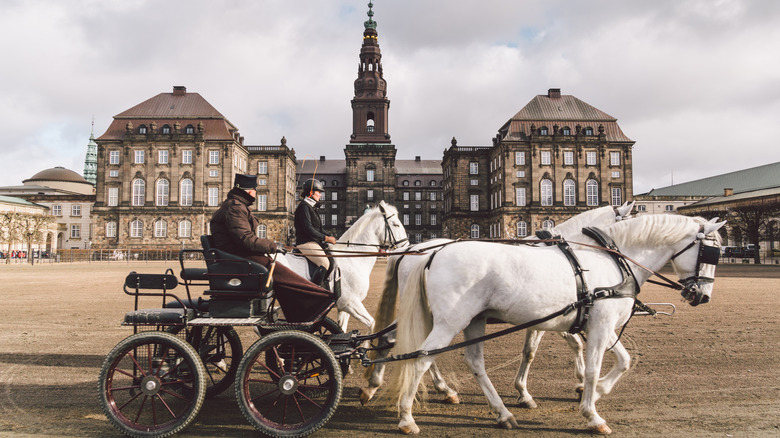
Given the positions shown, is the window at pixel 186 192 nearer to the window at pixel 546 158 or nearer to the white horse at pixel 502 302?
the window at pixel 546 158

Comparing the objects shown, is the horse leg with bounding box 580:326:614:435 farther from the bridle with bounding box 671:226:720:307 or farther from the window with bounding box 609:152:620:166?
the window with bounding box 609:152:620:166

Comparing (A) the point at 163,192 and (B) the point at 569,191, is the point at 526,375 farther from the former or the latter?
(A) the point at 163,192

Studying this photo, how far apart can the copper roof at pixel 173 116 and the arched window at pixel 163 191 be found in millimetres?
7140

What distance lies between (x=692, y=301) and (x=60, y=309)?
47.2 ft

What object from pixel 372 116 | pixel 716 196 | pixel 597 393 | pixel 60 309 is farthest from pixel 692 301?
pixel 716 196

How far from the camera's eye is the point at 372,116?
85.9 metres

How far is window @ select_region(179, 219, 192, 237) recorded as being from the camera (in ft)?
204

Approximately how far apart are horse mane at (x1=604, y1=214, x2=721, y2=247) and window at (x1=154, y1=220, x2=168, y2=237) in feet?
214

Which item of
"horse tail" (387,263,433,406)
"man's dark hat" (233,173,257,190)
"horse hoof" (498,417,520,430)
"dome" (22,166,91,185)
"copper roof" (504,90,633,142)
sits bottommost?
"horse hoof" (498,417,520,430)

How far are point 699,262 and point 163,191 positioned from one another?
66984mm

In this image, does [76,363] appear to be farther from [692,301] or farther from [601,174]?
[601,174]

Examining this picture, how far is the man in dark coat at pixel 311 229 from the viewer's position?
21.1ft

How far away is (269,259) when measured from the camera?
4.92 metres

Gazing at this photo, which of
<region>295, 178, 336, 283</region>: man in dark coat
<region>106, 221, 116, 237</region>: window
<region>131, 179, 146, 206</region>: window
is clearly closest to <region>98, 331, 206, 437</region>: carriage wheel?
<region>295, 178, 336, 283</region>: man in dark coat
